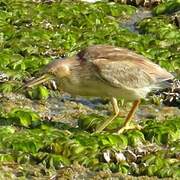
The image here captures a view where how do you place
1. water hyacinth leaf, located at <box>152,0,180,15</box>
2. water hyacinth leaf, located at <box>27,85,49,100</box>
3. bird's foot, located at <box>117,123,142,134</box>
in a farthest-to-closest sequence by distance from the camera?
1. water hyacinth leaf, located at <box>152,0,180,15</box>
2. water hyacinth leaf, located at <box>27,85,49,100</box>
3. bird's foot, located at <box>117,123,142,134</box>

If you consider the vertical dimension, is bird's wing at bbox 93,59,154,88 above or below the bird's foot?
above

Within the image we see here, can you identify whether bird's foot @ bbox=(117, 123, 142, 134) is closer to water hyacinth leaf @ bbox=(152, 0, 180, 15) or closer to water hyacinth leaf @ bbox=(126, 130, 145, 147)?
water hyacinth leaf @ bbox=(126, 130, 145, 147)

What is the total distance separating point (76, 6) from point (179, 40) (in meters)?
2.25

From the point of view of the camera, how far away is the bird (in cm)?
961

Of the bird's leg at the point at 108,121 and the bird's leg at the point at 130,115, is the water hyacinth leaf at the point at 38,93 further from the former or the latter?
the bird's leg at the point at 130,115

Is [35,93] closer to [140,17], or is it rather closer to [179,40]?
[179,40]

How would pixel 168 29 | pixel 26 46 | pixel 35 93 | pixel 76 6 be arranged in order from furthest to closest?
pixel 76 6
pixel 168 29
pixel 26 46
pixel 35 93

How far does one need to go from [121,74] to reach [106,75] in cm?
19

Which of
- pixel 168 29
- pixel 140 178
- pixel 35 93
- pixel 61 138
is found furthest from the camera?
pixel 168 29

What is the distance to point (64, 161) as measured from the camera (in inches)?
351

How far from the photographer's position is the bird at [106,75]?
9609 millimetres

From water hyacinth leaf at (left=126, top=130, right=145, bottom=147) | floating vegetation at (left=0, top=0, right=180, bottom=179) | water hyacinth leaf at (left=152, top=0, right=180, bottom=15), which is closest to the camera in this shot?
floating vegetation at (left=0, top=0, right=180, bottom=179)

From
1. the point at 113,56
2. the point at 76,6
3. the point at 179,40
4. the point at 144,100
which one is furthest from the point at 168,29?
the point at 113,56

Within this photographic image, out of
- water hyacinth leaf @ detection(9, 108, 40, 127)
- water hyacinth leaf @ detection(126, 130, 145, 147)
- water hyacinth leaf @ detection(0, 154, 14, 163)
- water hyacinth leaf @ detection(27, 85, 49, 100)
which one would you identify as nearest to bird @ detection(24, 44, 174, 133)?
water hyacinth leaf @ detection(126, 130, 145, 147)
